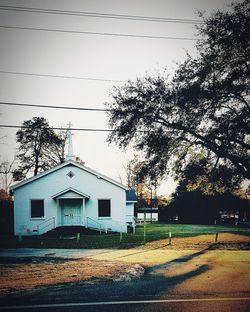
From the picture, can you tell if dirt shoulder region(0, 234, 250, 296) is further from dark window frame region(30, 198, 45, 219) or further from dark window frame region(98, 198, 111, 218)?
dark window frame region(30, 198, 45, 219)

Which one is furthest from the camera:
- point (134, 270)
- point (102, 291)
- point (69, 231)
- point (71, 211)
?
point (71, 211)

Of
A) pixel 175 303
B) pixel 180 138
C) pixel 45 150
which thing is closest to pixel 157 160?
pixel 180 138

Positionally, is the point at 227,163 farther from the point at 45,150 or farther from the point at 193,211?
the point at 45,150

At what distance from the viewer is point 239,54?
721 inches

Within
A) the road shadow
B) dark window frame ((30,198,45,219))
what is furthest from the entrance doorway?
the road shadow

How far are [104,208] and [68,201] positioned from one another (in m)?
3.71

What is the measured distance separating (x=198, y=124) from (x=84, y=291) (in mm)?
13751

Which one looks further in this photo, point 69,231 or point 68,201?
point 68,201

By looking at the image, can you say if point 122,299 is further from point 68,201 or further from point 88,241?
point 68,201

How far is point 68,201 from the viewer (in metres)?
30.2

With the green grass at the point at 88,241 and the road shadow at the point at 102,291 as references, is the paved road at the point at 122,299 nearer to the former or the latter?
the road shadow at the point at 102,291

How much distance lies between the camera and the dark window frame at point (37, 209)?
2916cm

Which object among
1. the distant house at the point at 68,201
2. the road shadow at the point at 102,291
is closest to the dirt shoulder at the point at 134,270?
the road shadow at the point at 102,291

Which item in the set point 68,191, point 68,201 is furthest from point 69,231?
point 68,191
